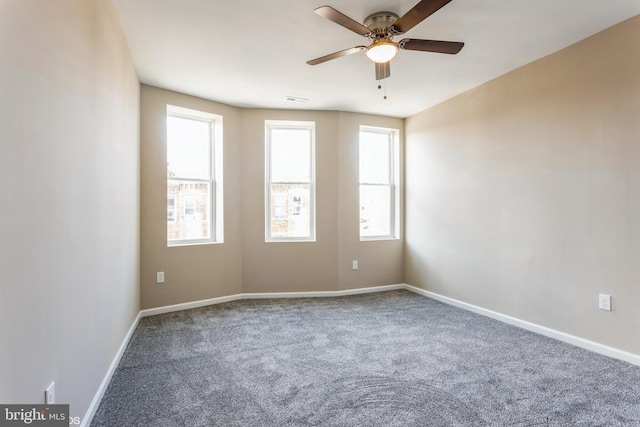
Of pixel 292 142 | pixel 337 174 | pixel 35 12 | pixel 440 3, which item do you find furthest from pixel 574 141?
pixel 35 12

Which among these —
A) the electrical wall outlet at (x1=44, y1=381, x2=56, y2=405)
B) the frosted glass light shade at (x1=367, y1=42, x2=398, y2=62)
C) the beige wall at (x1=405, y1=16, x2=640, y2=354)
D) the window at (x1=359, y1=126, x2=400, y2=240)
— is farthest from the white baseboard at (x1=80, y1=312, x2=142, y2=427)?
the beige wall at (x1=405, y1=16, x2=640, y2=354)

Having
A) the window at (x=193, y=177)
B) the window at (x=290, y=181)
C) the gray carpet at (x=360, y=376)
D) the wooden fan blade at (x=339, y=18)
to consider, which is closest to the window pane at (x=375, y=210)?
the window at (x=290, y=181)

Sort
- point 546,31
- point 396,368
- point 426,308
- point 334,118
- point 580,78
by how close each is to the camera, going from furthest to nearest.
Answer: point 334,118
point 426,308
point 580,78
point 546,31
point 396,368

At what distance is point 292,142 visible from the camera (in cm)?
484

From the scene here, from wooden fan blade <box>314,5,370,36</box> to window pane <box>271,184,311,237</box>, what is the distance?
8.86 feet

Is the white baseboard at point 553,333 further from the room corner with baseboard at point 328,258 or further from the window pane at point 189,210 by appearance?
the window pane at point 189,210

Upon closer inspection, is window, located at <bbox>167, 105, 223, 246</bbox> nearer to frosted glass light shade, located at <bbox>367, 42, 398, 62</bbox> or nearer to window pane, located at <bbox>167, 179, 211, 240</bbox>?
window pane, located at <bbox>167, 179, 211, 240</bbox>

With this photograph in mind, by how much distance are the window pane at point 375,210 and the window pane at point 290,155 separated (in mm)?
923

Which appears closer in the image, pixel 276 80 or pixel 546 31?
pixel 546 31

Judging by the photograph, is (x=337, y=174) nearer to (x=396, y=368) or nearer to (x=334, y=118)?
(x=334, y=118)

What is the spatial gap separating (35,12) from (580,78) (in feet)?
12.2

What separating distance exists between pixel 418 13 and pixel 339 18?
0.48 metres

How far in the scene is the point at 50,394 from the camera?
139 cm

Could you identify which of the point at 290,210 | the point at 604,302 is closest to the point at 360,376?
the point at 604,302
